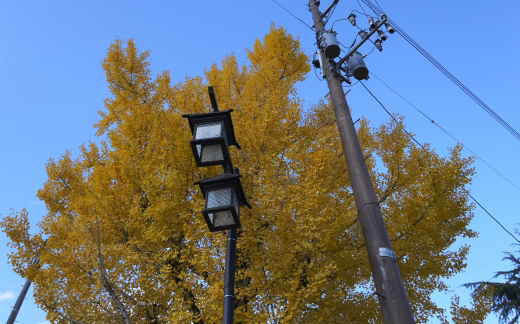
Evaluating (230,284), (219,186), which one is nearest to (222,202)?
(219,186)

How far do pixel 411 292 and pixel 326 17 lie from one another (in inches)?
217

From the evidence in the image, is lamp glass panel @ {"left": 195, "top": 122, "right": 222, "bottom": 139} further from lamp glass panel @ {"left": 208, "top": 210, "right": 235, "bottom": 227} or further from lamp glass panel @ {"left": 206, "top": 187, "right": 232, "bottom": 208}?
lamp glass panel @ {"left": 208, "top": 210, "right": 235, "bottom": 227}

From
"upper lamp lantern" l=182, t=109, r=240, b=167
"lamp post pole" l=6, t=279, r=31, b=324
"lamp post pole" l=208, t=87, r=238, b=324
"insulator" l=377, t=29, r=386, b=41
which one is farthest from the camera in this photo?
"lamp post pole" l=6, t=279, r=31, b=324

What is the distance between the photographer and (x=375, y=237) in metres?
3.33

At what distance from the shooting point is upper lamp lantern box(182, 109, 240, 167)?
11.2 feet

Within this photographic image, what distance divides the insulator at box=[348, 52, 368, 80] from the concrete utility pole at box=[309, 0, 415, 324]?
59cm

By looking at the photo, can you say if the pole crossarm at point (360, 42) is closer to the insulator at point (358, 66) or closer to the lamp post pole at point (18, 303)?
the insulator at point (358, 66)

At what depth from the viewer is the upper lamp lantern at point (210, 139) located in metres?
3.42

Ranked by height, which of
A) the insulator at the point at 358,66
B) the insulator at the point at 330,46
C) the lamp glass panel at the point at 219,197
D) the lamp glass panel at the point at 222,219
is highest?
the insulator at the point at 330,46

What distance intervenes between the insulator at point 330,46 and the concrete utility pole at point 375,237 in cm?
76

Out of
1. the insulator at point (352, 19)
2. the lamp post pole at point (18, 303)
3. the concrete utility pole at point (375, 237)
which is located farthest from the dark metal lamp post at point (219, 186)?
the lamp post pole at point (18, 303)

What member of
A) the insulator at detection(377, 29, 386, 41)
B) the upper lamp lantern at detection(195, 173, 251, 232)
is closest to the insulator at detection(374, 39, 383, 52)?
the insulator at detection(377, 29, 386, 41)

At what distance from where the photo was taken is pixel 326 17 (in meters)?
5.97

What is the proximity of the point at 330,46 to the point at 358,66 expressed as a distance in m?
0.49
